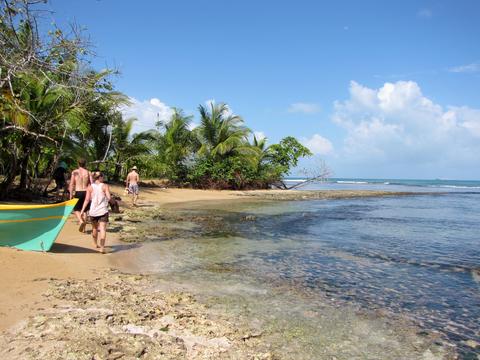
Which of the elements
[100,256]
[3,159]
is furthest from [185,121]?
[100,256]

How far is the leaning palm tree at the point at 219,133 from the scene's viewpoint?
1128 inches

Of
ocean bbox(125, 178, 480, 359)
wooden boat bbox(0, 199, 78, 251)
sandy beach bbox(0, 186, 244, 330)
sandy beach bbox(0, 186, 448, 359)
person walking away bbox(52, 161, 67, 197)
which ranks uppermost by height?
person walking away bbox(52, 161, 67, 197)

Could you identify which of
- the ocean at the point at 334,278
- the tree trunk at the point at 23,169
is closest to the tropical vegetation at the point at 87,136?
the tree trunk at the point at 23,169

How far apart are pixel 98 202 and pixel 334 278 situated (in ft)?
15.5

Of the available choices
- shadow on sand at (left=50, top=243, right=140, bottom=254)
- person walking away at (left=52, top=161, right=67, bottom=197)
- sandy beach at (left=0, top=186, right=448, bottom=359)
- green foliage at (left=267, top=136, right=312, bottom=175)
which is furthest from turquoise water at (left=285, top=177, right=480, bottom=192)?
sandy beach at (left=0, top=186, right=448, bottom=359)

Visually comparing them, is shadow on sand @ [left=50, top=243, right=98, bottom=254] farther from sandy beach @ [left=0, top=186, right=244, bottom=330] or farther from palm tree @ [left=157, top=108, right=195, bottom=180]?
palm tree @ [left=157, top=108, right=195, bottom=180]

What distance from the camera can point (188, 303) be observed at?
496cm

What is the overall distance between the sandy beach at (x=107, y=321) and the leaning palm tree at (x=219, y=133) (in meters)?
22.7

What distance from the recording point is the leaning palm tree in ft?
94.0

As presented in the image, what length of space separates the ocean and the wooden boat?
174 centimetres

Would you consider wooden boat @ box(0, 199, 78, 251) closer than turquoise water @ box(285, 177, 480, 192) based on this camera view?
Yes

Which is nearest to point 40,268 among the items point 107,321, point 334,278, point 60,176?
point 107,321

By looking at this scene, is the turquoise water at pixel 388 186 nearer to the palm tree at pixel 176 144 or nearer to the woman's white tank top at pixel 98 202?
the palm tree at pixel 176 144

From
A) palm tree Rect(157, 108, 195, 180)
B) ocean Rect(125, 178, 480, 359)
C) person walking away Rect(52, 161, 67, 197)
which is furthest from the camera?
palm tree Rect(157, 108, 195, 180)
